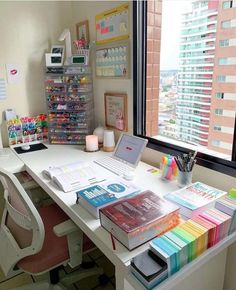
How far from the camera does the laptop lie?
152 centimetres

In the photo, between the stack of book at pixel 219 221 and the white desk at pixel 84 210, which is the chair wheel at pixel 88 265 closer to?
the white desk at pixel 84 210

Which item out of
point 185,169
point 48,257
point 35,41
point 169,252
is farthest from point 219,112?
point 35,41

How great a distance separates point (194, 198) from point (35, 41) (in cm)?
178

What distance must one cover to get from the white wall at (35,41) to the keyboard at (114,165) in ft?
0.77

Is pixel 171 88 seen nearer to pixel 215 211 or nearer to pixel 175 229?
pixel 215 211

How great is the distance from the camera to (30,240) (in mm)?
1117

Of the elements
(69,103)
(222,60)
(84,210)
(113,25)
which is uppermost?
(113,25)

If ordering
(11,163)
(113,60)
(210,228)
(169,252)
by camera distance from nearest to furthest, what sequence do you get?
1. (169,252)
2. (210,228)
3. (11,163)
4. (113,60)

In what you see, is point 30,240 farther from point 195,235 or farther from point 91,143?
point 91,143

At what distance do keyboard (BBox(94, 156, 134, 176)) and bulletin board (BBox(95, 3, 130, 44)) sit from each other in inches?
33.2

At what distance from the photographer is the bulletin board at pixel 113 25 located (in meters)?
1.63

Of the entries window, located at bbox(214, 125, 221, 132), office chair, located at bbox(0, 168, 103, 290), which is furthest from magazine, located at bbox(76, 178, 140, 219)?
window, located at bbox(214, 125, 221, 132)

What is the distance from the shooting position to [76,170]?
1446mm

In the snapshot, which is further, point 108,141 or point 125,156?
point 108,141
